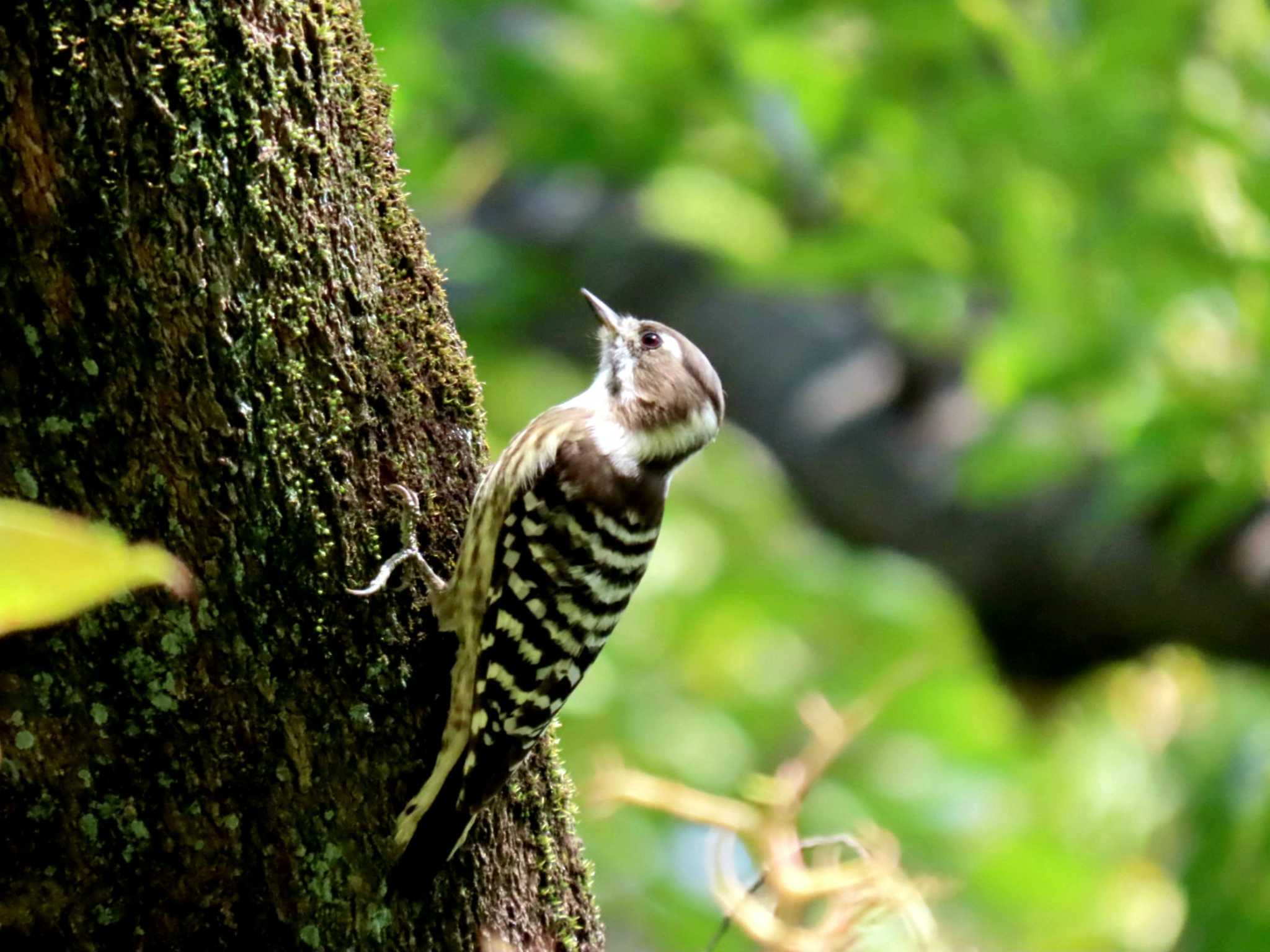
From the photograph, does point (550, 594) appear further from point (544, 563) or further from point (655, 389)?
point (655, 389)

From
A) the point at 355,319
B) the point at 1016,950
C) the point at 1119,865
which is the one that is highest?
the point at 1119,865

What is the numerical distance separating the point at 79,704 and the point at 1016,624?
5.32 meters

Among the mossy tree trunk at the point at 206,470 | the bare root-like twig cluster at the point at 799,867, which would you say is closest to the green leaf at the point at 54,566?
the mossy tree trunk at the point at 206,470

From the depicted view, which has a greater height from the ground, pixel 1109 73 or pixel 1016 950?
pixel 1109 73

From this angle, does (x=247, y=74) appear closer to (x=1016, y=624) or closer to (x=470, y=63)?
(x=470, y=63)

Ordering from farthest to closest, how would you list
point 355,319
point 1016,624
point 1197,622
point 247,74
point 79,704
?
point 1016,624, point 1197,622, point 355,319, point 247,74, point 79,704

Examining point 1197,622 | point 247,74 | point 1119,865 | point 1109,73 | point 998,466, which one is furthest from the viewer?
point 1119,865

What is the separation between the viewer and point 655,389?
356 centimetres

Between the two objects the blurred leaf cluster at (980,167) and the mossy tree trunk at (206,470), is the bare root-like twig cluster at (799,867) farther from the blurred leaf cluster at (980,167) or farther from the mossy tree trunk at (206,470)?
the blurred leaf cluster at (980,167)

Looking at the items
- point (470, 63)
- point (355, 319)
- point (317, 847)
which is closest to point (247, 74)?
point (355, 319)

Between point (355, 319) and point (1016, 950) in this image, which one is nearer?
point (355, 319)

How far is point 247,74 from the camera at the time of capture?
6.55 ft

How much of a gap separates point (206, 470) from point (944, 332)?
408 cm

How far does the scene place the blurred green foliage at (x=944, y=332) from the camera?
4.52 m
